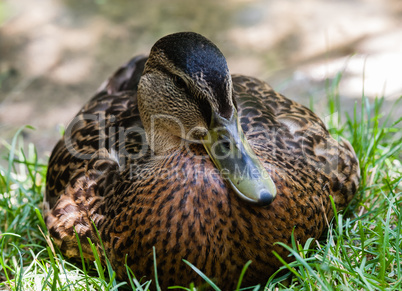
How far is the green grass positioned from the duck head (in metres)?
0.38

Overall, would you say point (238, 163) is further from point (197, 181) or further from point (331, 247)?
point (331, 247)

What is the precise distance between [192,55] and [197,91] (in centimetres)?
15

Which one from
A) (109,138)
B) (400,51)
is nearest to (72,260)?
(109,138)

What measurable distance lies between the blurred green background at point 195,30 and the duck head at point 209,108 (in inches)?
83.9

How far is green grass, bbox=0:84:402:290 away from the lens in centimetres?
227

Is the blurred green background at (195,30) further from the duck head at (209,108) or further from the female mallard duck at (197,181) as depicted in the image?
the duck head at (209,108)

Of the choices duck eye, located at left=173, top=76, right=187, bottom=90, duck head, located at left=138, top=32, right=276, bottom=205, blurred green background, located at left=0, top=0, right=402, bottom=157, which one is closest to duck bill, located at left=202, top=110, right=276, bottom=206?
duck head, located at left=138, top=32, right=276, bottom=205

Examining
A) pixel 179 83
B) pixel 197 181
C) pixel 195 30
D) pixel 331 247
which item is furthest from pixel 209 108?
pixel 195 30

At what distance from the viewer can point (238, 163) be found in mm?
2180

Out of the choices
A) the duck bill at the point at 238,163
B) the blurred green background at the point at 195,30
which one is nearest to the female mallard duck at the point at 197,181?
the duck bill at the point at 238,163

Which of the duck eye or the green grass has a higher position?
the duck eye

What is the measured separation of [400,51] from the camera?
4.99m

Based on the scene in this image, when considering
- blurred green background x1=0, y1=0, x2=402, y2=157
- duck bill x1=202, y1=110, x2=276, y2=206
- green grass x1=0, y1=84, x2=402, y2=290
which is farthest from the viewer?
blurred green background x1=0, y1=0, x2=402, y2=157

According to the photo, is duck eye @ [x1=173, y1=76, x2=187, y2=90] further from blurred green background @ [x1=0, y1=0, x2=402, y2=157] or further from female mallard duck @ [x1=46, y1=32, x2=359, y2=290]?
blurred green background @ [x1=0, y1=0, x2=402, y2=157]
